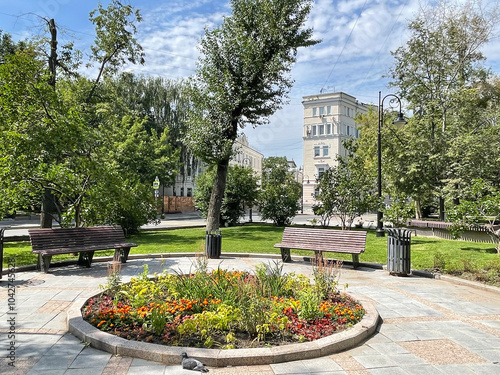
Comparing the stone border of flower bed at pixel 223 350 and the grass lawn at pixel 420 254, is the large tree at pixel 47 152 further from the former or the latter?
the stone border of flower bed at pixel 223 350

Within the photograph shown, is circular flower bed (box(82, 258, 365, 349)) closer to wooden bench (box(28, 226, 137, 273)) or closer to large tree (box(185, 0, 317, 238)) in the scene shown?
wooden bench (box(28, 226, 137, 273))

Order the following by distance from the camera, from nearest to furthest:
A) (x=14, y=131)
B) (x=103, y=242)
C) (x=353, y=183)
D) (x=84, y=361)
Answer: (x=84, y=361)
(x=14, y=131)
(x=103, y=242)
(x=353, y=183)

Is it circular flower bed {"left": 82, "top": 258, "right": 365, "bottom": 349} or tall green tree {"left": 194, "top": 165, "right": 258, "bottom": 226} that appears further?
tall green tree {"left": 194, "top": 165, "right": 258, "bottom": 226}

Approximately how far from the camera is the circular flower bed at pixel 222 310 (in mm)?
4344

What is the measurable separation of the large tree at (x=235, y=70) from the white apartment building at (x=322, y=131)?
49996 millimetres

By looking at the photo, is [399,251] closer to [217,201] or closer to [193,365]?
[193,365]

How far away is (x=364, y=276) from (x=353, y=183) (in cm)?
1082

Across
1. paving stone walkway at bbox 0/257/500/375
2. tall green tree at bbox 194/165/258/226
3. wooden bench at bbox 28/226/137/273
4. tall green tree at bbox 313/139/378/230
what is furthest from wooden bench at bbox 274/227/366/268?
tall green tree at bbox 194/165/258/226

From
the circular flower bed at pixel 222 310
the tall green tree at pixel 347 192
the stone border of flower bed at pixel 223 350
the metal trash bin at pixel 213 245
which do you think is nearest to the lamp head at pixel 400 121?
the tall green tree at pixel 347 192

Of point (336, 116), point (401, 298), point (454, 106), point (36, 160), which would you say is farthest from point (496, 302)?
point (336, 116)

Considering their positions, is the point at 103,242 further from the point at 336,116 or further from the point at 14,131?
the point at 336,116

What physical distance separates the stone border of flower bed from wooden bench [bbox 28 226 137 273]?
347cm

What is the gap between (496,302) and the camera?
21.5ft

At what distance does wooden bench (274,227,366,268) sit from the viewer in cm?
933
